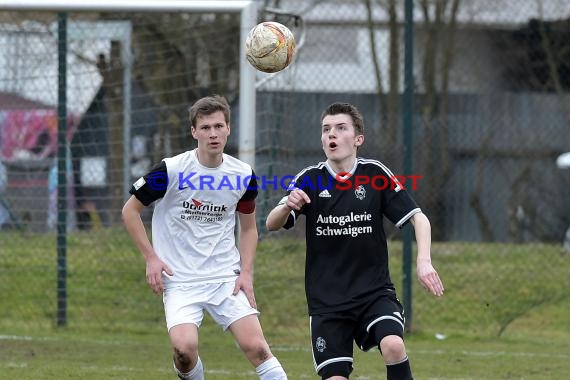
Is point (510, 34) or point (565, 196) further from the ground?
point (510, 34)

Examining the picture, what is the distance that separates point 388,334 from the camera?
499 centimetres

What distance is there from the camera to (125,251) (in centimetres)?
977

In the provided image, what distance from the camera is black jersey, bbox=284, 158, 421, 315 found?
5.21m

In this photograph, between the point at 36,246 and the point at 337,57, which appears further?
the point at 337,57

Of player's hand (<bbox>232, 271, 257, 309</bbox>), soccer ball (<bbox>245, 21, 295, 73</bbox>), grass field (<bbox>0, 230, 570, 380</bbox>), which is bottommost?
grass field (<bbox>0, 230, 570, 380</bbox>)

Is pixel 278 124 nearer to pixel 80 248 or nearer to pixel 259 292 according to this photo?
pixel 259 292

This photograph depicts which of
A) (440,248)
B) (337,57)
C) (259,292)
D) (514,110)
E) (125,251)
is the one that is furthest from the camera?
(337,57)

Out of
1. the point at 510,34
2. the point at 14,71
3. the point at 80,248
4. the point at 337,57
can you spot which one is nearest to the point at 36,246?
the point at 80,248

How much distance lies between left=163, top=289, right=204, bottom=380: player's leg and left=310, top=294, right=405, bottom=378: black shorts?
0.64 metres

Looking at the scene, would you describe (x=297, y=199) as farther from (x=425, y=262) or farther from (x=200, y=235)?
(x=200, y=235)

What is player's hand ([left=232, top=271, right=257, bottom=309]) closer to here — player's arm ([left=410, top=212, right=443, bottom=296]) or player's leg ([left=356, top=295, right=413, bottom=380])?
player's leg ([left=356, top=295, right=413, bottom=380])

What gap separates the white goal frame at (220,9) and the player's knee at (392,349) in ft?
10.0

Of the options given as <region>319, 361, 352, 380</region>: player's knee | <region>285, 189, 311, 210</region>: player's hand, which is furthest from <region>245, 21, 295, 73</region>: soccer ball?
<region>319, 361, 352, 380</region>: player's knee

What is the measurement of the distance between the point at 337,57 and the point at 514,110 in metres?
2.42
